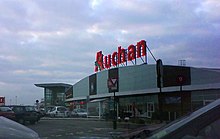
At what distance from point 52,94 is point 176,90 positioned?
206ft

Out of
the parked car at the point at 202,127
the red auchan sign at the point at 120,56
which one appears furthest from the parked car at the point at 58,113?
the parked car at the point at 202,127

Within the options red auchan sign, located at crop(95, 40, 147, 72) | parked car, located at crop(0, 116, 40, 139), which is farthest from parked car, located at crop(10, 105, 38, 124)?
parked car, located at crop(0, 116, 40, 139)

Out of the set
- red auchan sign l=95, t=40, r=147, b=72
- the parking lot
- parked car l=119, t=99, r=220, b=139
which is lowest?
the parking lot

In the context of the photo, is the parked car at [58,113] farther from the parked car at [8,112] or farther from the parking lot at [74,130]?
the parking lot at [74,130]

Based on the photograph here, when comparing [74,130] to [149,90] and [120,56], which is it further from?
[120,56]

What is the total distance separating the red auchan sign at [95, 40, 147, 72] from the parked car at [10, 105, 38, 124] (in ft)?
60.5

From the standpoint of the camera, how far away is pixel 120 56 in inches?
1924

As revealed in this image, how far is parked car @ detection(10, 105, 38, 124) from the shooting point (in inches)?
1127

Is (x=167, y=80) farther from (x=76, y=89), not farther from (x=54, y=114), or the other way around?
(x=76, y=89)

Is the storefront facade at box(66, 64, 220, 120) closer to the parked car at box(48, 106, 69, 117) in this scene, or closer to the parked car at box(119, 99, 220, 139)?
the parked car at box(48, 106, 69, 117)

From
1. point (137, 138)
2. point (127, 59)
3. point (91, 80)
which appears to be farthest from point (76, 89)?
point (137, 138)

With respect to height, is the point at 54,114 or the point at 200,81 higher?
the point at 200,81

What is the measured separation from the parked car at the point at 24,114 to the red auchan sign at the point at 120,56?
1845 cm

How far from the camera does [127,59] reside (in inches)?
1854
